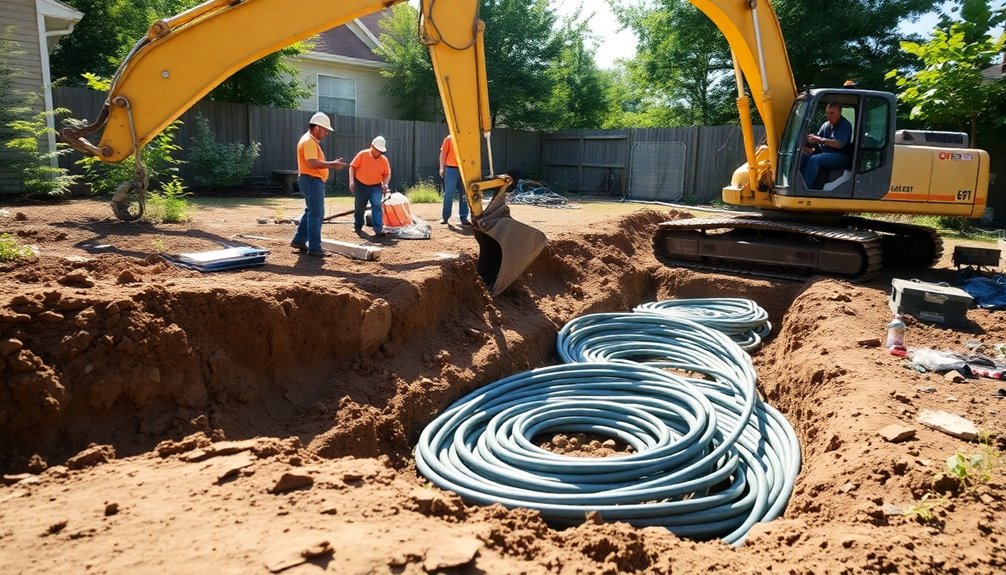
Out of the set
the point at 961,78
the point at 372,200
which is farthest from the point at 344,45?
the point at 961,78

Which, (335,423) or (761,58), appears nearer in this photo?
(335,423)

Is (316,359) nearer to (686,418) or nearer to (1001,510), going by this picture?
(686,418)

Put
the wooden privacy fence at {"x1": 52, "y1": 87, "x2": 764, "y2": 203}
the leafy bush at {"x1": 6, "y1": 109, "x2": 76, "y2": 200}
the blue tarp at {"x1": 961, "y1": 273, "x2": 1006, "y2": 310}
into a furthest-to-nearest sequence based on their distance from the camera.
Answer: the wooden privacy fence at {"x1": 52, "y1": 87, "x2": 764, "y2": 203}, the leafy bush at {"x1": 6, "y1": 109, "x2": 76, "y2": 200}, the blue tarp at {"x1": 961, "y1": 273, "x2": 1006, "y2": 310}

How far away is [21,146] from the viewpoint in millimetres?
11242

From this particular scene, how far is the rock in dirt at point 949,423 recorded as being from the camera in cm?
432

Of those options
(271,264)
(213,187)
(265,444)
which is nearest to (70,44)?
(213,187)

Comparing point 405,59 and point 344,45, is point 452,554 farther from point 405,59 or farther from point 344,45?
point 344,45

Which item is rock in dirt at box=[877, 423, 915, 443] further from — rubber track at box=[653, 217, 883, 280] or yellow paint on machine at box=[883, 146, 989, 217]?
yellow paint on machine at box=[883, 146, 989, 217]

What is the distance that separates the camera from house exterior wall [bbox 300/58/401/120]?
2505 cm

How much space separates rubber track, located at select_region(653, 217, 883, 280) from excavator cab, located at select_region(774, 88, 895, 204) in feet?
1.67

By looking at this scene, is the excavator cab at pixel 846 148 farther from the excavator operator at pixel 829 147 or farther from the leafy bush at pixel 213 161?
the leafy bush at pixel 213 161

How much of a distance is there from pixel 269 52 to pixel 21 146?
22.4 feet

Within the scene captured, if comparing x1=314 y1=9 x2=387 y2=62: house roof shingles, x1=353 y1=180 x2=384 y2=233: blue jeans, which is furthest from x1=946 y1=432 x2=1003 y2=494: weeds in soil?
x1=314 y1=9 x2=387 y2=62: house roof shingles

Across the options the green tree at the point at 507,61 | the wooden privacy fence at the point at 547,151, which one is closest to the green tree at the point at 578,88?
the green tree at the point at 507,61
